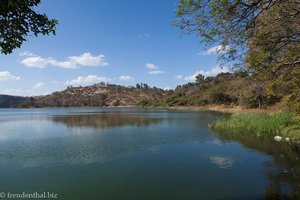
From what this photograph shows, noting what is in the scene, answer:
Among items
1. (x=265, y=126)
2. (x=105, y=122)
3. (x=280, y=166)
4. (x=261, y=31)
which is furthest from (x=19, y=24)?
(x=105, y=122)

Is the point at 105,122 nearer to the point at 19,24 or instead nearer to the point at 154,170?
the point at 154,170

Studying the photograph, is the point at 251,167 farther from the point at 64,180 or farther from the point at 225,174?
the point at 64,180

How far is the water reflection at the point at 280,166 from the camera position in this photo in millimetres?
12156

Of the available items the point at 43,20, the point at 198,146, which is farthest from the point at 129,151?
the point at 43,20

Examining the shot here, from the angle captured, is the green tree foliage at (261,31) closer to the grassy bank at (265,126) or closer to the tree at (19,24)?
the tree at (19,24)

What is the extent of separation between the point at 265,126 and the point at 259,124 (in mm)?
1381

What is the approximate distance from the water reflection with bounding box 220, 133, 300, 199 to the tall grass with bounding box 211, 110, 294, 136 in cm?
251

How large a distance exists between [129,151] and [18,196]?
34.8 feet

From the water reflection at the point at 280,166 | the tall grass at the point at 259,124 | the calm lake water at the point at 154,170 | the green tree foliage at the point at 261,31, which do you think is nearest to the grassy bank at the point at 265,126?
the tall grass at the point at 259,124

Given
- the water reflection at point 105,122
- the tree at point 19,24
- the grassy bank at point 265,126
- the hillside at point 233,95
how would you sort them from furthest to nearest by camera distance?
the hillside at point 233,95
the water reflection at point 105,122
the grassy bank at point 265,126
the tree at point 19,24

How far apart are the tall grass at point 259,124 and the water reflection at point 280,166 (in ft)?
8.22

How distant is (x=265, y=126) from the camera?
29.3 meters

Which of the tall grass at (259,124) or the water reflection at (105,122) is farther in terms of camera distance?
the water reflection at (105,122)

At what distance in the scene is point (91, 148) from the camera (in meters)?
23.3
